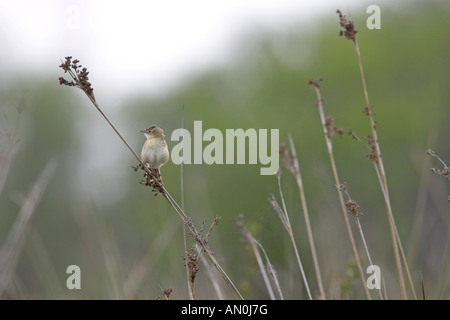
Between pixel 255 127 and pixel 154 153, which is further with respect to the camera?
pixel 255 127

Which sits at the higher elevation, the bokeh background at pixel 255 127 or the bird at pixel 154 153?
the bokeh background at pixel 255 127

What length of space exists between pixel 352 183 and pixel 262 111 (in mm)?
7958

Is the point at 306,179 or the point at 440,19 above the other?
the point at 440,19

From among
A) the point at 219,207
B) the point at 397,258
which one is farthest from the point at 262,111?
the point at 397,258

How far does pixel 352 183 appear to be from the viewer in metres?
16.8

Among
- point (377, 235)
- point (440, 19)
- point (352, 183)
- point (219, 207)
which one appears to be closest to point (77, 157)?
point (219, 207)

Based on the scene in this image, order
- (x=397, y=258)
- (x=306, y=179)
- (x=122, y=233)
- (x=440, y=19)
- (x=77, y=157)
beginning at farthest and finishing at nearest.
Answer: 1. (x=440, y=19)
2. (x=77, y=157)
3. (x=306, y=179)
4. (x=122, y=233)
5. (x=397, y=258)

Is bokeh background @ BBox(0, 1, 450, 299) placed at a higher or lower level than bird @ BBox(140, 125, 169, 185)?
higher
